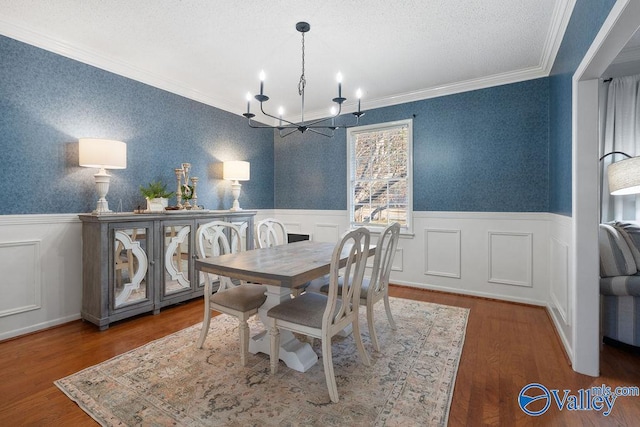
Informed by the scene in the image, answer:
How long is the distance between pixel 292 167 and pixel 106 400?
3.82m

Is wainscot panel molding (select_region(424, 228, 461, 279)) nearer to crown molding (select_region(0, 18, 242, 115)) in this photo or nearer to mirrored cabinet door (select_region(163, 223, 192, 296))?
mirrored cabinet door (select_region(163, 223, 192, 296))

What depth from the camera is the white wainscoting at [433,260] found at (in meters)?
2.50

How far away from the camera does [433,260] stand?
3.84 m

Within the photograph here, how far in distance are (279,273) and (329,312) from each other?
0.37m

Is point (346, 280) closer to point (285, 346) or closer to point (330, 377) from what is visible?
point (330, 377)

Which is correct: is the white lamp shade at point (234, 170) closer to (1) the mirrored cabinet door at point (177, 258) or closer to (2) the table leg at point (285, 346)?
(1) the mirrored cabinet door at point (177, 258)

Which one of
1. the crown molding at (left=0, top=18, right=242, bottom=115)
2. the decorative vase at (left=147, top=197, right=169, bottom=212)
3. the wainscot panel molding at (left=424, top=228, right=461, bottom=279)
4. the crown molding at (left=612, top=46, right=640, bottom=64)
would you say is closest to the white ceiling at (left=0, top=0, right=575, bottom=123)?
the crown molding at (left=0, top=18, right=242, bottom=115)

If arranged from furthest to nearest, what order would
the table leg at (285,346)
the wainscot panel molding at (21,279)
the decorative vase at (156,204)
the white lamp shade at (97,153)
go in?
the decorative vase at (156,204), the white lamp shade at (97,153), the wainscot panel molding at (21,279), the table leg at (285,346)

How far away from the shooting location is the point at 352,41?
2697mm

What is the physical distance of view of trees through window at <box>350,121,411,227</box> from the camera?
4074 millimetres

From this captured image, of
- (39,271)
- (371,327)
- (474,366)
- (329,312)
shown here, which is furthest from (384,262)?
(39,271)

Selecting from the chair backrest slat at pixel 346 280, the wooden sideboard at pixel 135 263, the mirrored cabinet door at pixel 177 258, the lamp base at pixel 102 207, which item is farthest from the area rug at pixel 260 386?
the lamp base at pixel 102 207

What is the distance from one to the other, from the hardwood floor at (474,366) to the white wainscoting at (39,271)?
0.15 m

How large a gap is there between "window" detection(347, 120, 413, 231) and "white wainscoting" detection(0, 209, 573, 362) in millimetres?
278
